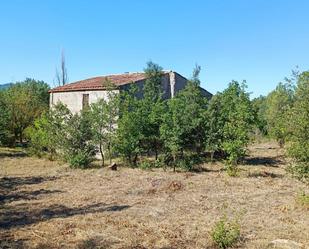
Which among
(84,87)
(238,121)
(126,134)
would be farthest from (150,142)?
(84,87)

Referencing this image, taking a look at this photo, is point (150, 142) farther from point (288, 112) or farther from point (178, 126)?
point (288, 112)

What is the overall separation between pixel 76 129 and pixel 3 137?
36.1 feet

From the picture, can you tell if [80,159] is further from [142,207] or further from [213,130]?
[142,207]

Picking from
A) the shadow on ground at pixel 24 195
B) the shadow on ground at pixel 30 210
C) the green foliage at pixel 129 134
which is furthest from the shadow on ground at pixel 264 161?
the shadow on ground at pixel 30 210

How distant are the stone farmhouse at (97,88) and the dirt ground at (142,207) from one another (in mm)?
7630

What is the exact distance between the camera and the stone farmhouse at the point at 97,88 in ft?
85.0

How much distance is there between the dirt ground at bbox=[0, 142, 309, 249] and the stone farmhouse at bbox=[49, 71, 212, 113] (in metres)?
7.63

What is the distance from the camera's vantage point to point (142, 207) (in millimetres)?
11922

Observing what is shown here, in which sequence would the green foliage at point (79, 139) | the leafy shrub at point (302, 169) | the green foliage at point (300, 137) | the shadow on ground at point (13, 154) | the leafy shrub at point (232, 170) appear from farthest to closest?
the shadow on ground at point (13, 154), the green foliage at point (79, 139), the leafy shrub at point (232, 170), the leafy shrub at point (302, 169), the green foliage at point (300, 137)

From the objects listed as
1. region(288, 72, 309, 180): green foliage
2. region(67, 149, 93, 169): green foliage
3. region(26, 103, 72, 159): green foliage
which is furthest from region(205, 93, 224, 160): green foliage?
region(288, 72, 309, 180): green foliage

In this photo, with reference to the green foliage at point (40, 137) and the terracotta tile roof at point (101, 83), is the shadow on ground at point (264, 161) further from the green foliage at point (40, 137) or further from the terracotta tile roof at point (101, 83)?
the green foliage at point (40, 137)

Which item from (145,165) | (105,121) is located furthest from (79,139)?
(145,165)

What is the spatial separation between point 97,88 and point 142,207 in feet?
50.5

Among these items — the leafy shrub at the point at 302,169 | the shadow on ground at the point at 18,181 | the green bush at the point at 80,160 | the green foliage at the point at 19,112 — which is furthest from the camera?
the green foliage at the point at 19,112
